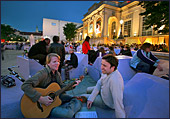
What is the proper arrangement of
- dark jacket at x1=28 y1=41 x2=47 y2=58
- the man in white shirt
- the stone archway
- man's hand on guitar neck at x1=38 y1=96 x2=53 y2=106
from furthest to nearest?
1. the stone archway
2. dark jacket at x1=28 y1=41 x2=47 y2=58
3. man's hand on guitar neck at x1=38 y1=96 x2=53 y2=106
4. the man in white shirt

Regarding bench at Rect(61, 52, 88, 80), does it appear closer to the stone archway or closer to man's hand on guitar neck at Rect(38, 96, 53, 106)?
man's hand on guitar neck at Rect(38, 96, 53, 106)

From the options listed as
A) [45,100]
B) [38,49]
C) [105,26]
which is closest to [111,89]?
[45,100]

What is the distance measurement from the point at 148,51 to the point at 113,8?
24.8 metres

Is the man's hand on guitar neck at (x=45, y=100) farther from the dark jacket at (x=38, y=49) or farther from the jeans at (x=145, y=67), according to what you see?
the jeans at (x=145, y=67)

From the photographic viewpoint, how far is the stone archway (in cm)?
2431

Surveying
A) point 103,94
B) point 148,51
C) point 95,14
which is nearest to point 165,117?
point 103,94

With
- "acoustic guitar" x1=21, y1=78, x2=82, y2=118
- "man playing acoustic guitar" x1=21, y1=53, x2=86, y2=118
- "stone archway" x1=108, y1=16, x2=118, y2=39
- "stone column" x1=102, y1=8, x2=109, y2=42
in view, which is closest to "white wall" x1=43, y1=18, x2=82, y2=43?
"stone column" x1=102, y1=8, x2=109, y2=42

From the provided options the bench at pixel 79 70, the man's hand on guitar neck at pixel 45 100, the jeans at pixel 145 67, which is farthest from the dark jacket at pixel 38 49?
the jeans at pixel 145 67

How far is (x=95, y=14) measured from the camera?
27531mm

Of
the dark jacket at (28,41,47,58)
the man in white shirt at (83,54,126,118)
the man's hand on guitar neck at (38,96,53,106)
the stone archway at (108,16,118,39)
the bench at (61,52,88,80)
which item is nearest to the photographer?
the man in white shirt at (83,54,126,118)

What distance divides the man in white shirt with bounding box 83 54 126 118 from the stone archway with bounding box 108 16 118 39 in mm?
25041

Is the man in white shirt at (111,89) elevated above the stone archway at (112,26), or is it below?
below

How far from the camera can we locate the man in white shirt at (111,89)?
132cm

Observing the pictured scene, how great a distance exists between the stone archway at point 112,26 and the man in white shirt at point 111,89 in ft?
82.2
